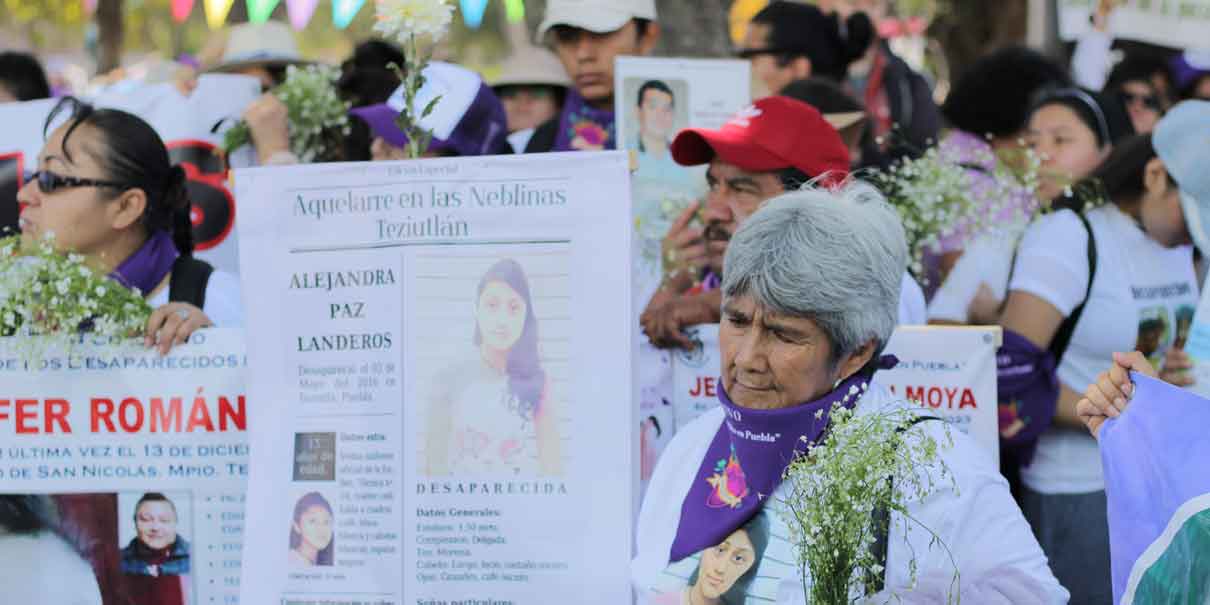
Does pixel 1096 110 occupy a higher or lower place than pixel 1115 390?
higher

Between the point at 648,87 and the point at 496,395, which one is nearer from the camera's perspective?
the point at 496,395

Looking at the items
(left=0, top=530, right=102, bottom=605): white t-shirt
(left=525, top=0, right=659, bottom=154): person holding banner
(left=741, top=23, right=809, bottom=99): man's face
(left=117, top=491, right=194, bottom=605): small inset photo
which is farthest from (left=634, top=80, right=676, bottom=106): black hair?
(left=0, top=530, right=102, bottom=605): white t-shirt

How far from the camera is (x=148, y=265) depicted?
527 cm

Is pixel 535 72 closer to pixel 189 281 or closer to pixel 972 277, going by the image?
pixel 972 277

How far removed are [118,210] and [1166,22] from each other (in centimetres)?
497

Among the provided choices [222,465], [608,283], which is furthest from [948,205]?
[222,465]

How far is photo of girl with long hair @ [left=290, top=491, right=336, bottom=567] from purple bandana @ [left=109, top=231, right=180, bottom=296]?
4.45 ft

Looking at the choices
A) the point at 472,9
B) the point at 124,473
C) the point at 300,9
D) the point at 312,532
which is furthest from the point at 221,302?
the point at 300,9

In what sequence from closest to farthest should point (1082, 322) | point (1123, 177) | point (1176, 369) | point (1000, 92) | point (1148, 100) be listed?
point (1176, 369) → point (1082, 322) → point (1123, 177) → point (1000, 92) → point (1148, 100)

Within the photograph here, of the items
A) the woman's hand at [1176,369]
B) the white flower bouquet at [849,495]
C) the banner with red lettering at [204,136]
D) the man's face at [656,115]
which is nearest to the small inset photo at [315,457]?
the white flower bouquet at [849,495]

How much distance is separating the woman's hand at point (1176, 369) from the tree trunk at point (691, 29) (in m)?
4.04

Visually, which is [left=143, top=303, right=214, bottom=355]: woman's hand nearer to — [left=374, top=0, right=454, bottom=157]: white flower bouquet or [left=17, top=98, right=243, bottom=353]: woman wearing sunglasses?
[left=17, top=98, right=243, bottom=353]: woman wearing sunglasses

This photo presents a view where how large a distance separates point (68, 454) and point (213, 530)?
19.5 inches

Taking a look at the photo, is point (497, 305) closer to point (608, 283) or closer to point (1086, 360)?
point (608, 283)
